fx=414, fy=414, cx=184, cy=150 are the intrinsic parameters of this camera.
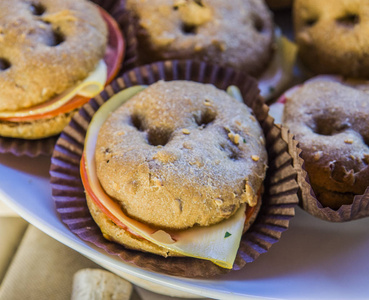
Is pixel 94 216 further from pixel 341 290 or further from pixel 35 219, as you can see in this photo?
pixel 341 290

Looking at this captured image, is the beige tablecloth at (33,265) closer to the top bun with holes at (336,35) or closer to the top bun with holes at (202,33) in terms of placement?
the top bun with holes at (202,33)

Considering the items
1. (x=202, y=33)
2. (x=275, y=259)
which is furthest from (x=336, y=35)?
(x=275, y=259)

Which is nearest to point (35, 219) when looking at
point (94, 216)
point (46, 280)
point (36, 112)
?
point (94, 216)

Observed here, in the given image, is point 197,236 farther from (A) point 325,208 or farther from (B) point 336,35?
(B) point 336,35

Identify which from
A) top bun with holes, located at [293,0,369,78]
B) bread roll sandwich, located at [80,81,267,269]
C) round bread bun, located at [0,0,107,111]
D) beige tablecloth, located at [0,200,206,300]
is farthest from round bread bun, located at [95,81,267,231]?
top bun with holes, located at [293,0,369,78]

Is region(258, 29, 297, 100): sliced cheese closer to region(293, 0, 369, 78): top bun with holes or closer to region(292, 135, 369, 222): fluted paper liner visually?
region(293, 0, 369, 78): top bun with holes
